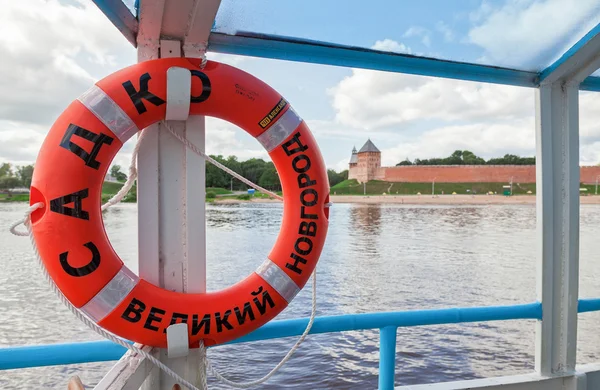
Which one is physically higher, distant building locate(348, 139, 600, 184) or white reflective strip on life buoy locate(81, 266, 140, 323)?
distant building locate(348, 139, 600, 184)

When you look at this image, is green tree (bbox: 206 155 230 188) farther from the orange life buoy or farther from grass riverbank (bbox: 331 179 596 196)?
grass riverbank (bbox: 331 179 596 196)

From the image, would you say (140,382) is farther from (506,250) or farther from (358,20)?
(506,250)

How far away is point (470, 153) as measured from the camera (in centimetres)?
4728

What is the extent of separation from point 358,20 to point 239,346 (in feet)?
13.3

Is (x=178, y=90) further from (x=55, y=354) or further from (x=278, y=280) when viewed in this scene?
(x=55, y=354)

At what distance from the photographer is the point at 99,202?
3.25 ft

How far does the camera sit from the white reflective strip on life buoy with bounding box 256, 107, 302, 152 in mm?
1124

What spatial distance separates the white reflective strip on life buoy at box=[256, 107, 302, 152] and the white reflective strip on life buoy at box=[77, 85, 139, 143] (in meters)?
0.32

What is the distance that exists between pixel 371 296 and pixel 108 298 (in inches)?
342

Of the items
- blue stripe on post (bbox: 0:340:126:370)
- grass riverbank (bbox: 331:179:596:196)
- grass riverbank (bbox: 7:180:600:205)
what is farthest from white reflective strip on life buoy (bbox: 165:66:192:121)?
grass riverbank (bbox: 331:179:596:196)

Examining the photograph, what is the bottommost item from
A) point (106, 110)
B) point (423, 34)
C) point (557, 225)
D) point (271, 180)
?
point (557, 225)

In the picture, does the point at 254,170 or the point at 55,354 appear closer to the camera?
the point at 55,354

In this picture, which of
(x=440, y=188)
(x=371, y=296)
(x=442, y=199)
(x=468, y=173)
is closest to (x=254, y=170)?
(x=371, y=296)

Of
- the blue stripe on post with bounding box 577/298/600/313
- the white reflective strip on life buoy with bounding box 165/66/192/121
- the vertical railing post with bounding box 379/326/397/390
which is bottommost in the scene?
the vertical railing post with bounding box 379/326/397/390
